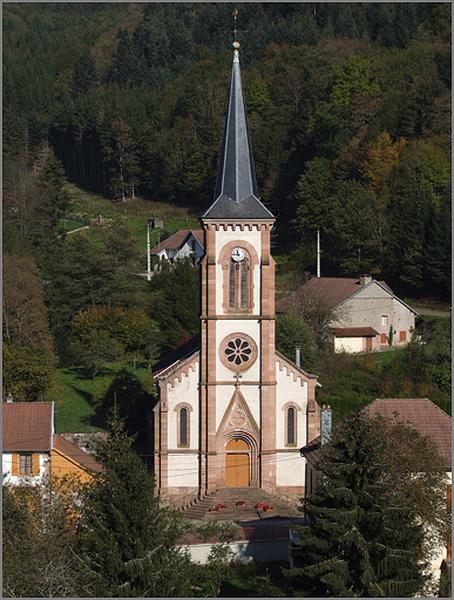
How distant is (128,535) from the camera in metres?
33.5

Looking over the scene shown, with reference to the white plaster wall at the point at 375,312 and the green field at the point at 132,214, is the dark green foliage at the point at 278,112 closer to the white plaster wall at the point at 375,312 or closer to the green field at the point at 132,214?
the green field at the point at 132,214

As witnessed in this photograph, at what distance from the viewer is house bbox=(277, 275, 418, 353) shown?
67.7 meters

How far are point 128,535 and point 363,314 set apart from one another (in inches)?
1449

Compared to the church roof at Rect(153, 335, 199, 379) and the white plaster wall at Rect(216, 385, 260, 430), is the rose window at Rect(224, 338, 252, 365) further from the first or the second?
the church roof at Rect(153, 335, 199, 379)

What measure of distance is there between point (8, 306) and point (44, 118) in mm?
79586

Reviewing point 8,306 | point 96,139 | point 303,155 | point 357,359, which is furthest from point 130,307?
point 96,139

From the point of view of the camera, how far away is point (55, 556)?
33969mm

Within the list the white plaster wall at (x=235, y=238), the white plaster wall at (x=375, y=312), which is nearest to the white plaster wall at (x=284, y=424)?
the white plaster wall at (x=235, y=238)

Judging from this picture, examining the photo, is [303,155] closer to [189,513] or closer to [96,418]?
[96,418]

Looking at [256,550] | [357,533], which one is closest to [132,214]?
[256,550]

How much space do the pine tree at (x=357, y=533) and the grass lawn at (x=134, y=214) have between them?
6273cm

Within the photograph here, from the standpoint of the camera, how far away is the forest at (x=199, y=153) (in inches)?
2736

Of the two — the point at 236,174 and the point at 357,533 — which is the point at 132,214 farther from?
the point at 357,533

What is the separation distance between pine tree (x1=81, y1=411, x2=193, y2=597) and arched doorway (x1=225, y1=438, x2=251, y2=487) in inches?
556
